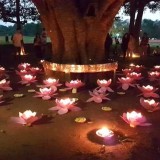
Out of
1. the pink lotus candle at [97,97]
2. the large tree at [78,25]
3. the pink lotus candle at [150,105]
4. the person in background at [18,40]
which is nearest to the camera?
the pink lotus candle at [150,105]

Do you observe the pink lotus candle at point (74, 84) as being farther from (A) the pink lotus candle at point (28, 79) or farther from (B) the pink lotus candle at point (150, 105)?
(B) the pink lotus candle at point (150, 105)

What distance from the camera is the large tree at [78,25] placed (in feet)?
27.9

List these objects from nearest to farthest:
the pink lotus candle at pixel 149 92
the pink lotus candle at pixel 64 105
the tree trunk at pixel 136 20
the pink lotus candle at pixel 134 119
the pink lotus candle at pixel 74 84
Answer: the pink lotus candle at pixel 134 119
the pink lotus candle at pixel 64 105
the pink lotus candle at pixel 149 92
the pink lotus candle at pixel 74 84
the tree trunk at pixel 136 20

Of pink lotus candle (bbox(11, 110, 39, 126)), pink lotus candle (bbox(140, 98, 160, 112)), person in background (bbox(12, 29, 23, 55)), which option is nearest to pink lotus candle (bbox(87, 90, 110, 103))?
pink lotus candle (bbox(140, 98, 160, 112))

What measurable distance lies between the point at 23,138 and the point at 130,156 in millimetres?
1631

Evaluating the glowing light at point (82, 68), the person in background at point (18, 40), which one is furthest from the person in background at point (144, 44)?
the glowing light at point (82, 68)

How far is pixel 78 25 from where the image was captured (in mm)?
8625

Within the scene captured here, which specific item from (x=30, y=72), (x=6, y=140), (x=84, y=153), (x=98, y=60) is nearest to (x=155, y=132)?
(x=84, y=153)

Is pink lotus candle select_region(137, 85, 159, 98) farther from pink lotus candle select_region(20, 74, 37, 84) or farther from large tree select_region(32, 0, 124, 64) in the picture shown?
pink lotus candle select_region(20, 74, 37, 84)

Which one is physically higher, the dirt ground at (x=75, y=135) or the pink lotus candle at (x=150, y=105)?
the pink lotus candle at (x=150, y=105)

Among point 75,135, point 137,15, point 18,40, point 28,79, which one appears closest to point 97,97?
point 75,135

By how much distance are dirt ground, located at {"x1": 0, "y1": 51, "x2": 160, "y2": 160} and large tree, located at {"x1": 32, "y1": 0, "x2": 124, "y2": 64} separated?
2.41 meters

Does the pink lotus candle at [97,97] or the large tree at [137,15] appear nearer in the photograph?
the pink lotus candle at [97,97]

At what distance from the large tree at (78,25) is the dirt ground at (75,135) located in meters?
2.41
